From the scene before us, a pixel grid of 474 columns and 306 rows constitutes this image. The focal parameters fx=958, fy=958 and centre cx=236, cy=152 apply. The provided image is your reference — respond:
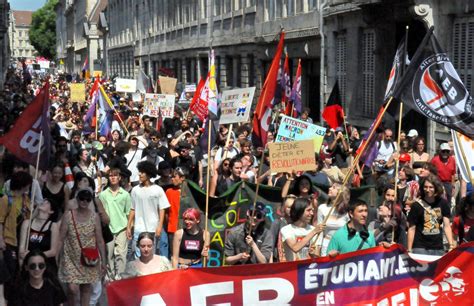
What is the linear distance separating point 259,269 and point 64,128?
14.2m

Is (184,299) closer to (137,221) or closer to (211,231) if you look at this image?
(211,231)

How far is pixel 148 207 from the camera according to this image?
10352 millimetres

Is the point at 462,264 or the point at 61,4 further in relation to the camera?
the point at 61,4

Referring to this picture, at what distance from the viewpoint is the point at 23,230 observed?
839 centimetres

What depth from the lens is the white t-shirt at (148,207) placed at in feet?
33.9

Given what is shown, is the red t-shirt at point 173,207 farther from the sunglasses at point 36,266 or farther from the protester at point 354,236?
the sunglasses at point 36,266

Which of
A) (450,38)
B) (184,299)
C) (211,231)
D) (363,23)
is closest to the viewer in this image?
(184,299)

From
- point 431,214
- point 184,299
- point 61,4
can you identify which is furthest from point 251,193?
point 61,4

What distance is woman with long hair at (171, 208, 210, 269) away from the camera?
8414 mm

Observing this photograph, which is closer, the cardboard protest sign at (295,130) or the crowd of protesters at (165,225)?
the crowd of protesters at (165,225)

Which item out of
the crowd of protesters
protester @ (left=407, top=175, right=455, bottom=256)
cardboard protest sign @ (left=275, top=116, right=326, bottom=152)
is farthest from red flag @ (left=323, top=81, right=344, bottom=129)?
protester @ (left=407, top=175, right=455, bottom=256)

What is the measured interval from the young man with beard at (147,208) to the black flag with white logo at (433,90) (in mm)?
3163

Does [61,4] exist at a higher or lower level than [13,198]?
higher

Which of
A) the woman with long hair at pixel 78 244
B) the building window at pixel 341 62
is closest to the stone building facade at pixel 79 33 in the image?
the building window at pixel 341 62
